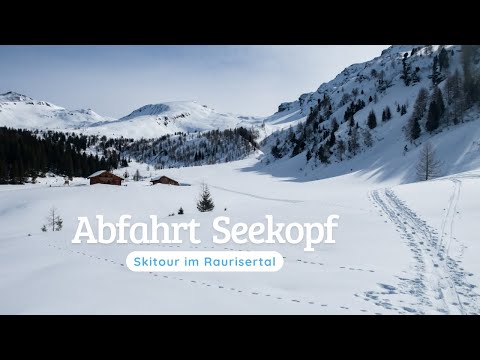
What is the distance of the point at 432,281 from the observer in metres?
8.39

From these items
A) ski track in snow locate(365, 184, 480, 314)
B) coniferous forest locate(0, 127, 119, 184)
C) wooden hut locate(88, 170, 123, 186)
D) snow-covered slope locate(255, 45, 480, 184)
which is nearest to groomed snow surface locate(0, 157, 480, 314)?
ski track in snow locate(365, 184, 480, 314)

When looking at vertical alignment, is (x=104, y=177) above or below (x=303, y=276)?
above

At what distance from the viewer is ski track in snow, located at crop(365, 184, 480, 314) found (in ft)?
22.9

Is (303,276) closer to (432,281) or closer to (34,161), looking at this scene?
(432,281)

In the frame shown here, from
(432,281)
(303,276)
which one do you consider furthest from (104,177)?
(432,281)

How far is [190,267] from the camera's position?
10.0m

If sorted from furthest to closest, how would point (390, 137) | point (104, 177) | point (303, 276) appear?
1. point (390, 137)
2. point (104, 177)
3. point (303, 276)

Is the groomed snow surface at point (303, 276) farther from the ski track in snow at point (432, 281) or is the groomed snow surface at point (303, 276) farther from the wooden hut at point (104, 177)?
the wooden hut at point (104, 177)
